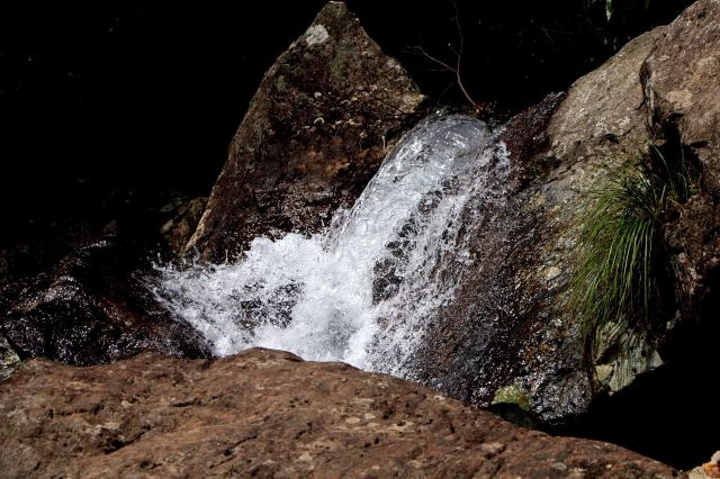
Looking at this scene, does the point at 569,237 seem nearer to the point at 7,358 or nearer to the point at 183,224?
the point at 7,358

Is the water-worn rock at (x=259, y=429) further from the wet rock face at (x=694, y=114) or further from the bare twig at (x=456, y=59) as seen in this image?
the bare twig at (x=456, y=59)

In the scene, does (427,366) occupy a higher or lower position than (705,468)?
lower

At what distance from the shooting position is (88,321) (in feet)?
15.2

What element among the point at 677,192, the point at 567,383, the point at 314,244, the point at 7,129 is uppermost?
the point at 677,192

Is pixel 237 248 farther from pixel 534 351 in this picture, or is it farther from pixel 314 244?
pixel 534 351

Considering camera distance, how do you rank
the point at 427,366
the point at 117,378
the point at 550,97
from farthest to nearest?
the point at 550,97
the point at 427,366
the point at 117,378

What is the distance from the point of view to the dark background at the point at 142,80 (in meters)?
6.60

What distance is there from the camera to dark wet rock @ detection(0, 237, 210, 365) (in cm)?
450

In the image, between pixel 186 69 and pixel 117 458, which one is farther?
pixel 186 69

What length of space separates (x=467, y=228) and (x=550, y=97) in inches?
40.6

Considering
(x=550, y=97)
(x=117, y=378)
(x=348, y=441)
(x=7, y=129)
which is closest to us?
(x=348, y=441)

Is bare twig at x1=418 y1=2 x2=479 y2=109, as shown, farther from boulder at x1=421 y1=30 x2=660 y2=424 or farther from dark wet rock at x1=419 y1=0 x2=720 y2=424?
dark wet rock at x1=419 y1=0 x2=720 y2=424

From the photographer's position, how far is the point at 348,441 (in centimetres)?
220

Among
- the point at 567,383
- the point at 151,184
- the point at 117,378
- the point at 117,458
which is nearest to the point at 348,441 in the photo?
the point at 117,458
